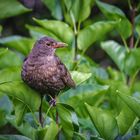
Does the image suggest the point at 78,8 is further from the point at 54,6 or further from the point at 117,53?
the point at 117,53

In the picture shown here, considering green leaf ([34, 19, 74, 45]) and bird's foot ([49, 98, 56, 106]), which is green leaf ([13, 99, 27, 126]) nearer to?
bird's foot ([49, 98, 56, 106])

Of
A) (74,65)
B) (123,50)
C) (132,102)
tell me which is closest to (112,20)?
(123,50)

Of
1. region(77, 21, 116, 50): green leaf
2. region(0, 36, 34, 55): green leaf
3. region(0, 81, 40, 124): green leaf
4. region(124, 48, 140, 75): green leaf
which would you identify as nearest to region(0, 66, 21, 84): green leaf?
region(0, 81, 40, 124): green leaf

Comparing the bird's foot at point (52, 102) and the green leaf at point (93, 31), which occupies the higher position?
the green leaf at point (93, 31)

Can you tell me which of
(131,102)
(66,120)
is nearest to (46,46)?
(66,120)

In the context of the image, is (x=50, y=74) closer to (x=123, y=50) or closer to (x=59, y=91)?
(x=59, y=91)

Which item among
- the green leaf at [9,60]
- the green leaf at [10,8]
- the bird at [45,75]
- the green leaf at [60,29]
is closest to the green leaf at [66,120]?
the bird at [45,75]

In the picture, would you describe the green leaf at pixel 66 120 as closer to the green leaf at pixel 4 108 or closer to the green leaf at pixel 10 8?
the green leaf at pixel 4 108
